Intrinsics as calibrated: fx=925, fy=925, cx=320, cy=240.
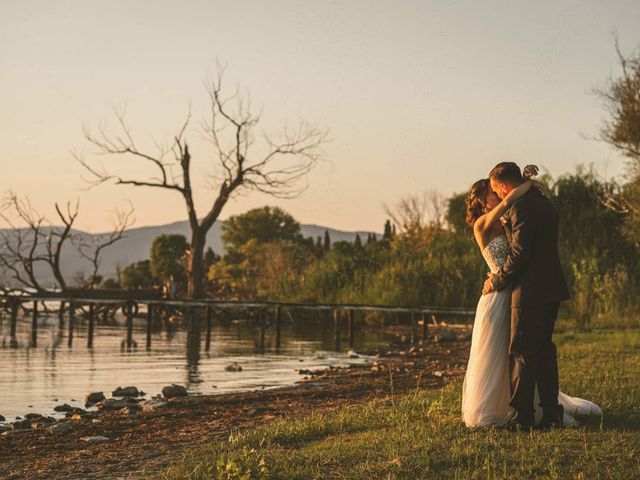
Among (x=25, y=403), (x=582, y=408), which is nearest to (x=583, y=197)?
(x=25, y=403)

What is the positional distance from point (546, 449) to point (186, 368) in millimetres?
16042

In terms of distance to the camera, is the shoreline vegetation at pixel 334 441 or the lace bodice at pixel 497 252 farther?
the lace bodice at pixel 497 252

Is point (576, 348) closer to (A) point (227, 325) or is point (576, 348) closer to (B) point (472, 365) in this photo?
(B) point (472, 365)

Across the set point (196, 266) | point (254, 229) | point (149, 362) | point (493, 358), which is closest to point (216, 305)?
point (196, 266)

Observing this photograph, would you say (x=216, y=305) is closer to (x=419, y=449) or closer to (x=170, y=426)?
(x=170, y=426)

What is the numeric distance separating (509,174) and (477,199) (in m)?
0.48

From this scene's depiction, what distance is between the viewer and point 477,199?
29.1ft

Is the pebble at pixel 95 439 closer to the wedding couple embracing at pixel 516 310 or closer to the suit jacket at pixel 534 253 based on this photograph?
the wedding couple embracing at pixel 516 310

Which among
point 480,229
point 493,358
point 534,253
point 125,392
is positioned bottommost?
point 125,392

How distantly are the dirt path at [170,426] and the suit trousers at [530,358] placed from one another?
11.6 ft

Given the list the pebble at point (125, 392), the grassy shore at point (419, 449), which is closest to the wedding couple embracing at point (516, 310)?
the grassy shore at point (419, 449)

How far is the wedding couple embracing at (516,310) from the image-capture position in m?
8.37

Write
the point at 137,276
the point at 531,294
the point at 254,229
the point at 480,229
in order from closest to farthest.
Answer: the point at 531,294 < the point at 480,229 < the point at 137,276 < the point at 254,229

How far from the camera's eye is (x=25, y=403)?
16375 mm
